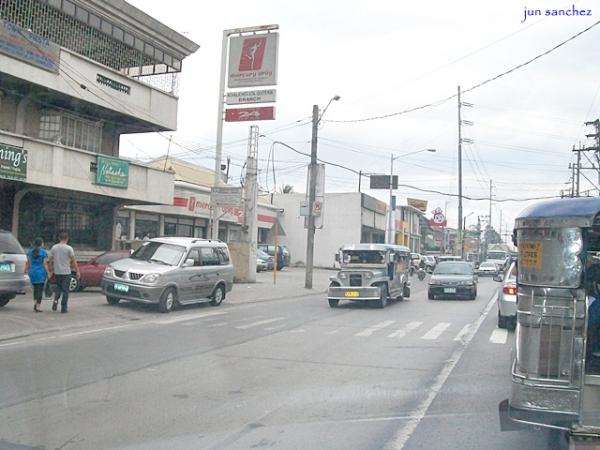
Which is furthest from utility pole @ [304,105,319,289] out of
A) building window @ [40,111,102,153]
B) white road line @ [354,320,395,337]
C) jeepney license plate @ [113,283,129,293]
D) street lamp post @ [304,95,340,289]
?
jeepney license plate @ [113,283,129,293]

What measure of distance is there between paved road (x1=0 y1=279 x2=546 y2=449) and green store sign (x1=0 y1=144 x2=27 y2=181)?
23.8 ft

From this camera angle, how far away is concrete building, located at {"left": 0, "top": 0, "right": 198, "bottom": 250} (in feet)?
64.5

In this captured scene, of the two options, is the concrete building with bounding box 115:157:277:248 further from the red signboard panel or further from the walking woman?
the walking woman

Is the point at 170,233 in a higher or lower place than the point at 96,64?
lower

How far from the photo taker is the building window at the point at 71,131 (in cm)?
2236

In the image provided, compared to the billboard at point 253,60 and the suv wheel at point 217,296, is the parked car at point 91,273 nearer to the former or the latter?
the suv wheel at point 217,296

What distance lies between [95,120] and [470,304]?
15504 mm

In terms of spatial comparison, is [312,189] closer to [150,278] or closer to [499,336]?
[150,278]

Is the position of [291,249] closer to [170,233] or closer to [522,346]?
[170,233]

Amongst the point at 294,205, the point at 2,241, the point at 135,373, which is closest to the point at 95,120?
the point at 2,241

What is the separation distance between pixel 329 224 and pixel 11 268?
4320 centimetres

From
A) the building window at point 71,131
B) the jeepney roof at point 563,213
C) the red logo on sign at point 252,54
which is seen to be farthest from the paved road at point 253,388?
the red logo on sign at point 252,54

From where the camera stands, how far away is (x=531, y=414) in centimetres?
530

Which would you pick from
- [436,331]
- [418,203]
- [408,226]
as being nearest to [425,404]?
[436,331]
